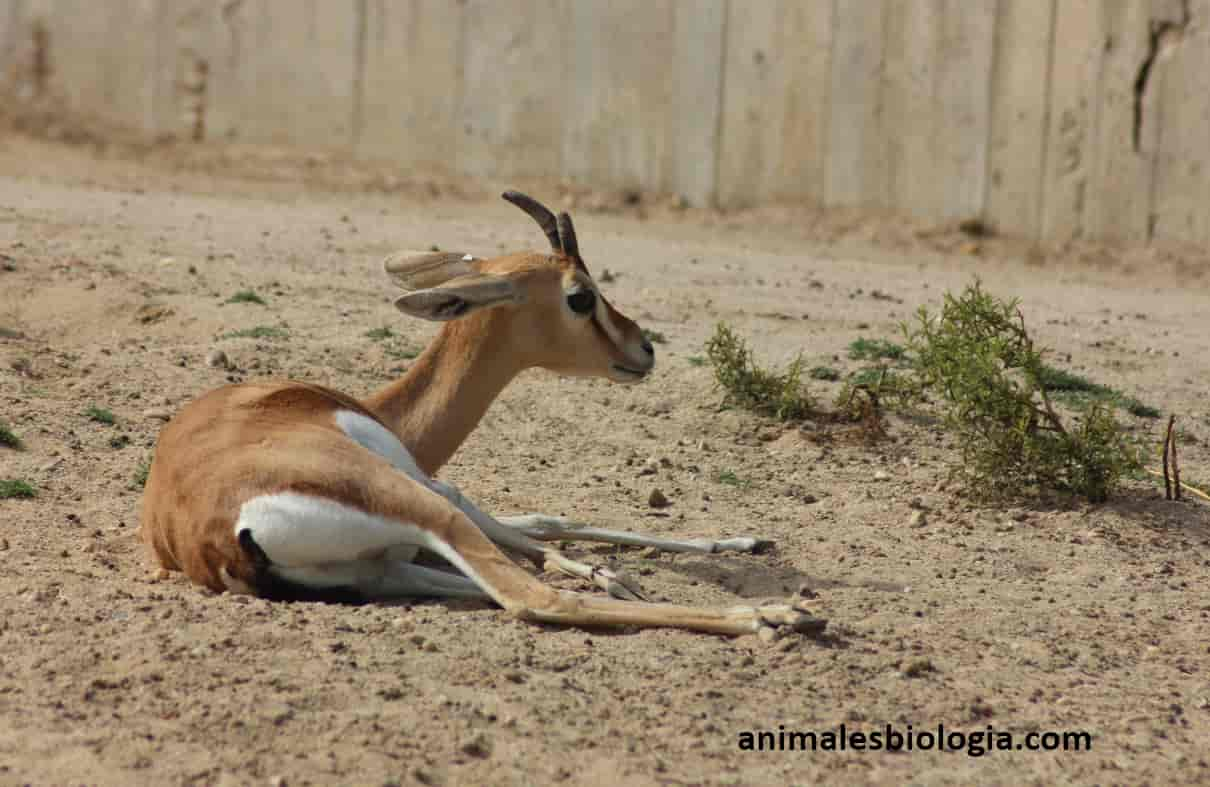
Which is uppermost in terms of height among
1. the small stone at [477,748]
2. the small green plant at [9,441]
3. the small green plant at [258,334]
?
the small green plant at [258,334]

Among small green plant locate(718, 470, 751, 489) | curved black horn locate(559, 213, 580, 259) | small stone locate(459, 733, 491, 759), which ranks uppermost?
curved black horn locate(559, 213, 580, 259)

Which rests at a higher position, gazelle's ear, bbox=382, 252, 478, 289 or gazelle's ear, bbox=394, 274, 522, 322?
gazelle's ear, bbox=382, 252, 478, 289

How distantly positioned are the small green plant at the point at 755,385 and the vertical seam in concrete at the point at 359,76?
20.9 feet

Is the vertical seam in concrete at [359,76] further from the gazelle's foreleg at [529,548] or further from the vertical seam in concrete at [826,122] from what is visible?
the gazelle's foreleg at [529,548]

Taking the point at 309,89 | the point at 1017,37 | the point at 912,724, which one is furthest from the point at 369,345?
the point at 309,89

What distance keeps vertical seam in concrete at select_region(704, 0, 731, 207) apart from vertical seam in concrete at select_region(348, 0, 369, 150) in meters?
2.75

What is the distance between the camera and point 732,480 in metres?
6.61

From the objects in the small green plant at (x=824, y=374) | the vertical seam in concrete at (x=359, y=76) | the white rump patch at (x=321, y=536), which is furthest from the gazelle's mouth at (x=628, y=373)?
the vertical seam in concrete at (x=359, y=76)

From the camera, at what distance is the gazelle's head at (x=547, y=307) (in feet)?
18.7

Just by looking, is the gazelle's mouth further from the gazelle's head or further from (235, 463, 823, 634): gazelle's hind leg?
(235, 463, 823, 634): gazelle's hind leg

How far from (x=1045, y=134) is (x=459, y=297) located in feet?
20.2

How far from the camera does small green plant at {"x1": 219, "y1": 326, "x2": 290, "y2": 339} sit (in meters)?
7.62

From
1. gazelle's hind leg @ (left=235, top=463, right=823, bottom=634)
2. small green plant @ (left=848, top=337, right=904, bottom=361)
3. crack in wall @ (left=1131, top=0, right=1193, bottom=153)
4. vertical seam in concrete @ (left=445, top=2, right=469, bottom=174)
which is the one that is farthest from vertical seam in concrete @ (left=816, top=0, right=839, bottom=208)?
gazelle's hind leg @ (left=235, top=463, right=823, bottom=634)

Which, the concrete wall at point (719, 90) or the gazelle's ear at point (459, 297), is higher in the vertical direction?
the concrete wall at point (719, 90)
